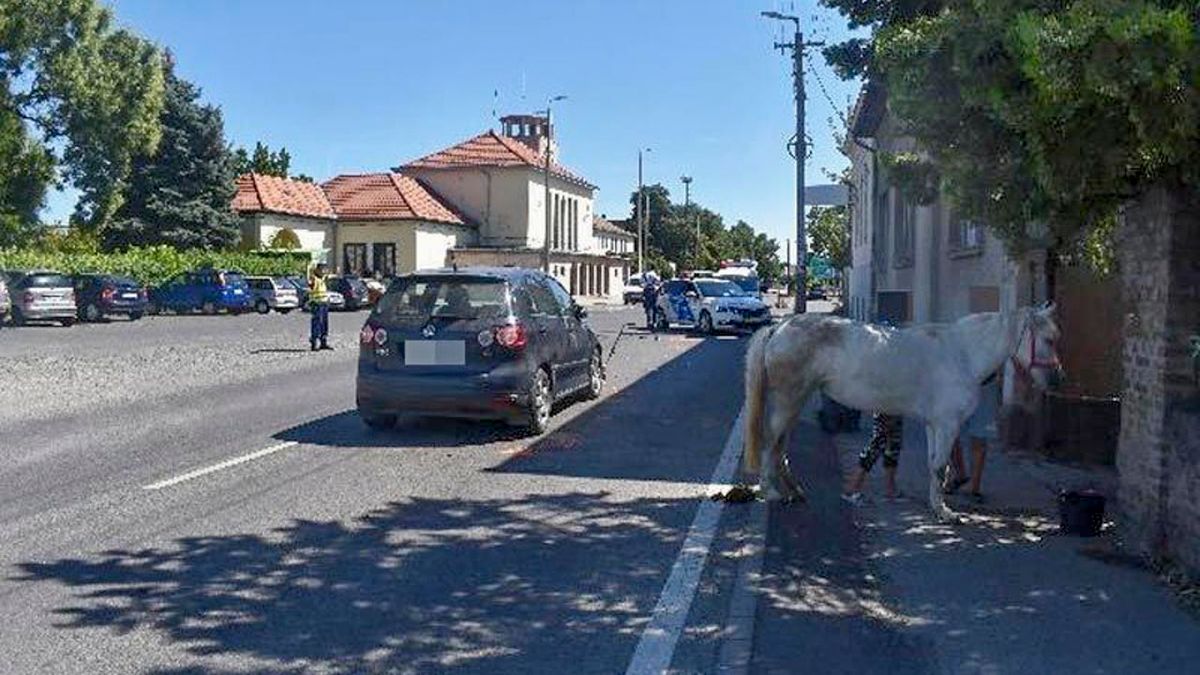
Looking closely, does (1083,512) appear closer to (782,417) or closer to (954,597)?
(954,597)

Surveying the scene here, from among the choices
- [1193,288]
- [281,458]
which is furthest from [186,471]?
[1193,288]

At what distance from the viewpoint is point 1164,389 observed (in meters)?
6.33

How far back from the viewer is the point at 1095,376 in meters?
10.3

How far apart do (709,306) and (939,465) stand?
24448 mm

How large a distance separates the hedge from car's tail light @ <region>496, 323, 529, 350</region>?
31.6 m

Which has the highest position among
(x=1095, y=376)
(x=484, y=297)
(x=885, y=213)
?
(x=885, y=213)

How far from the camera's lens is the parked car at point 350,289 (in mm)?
48844

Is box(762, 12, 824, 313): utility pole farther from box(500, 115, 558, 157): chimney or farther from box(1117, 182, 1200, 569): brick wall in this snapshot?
box(500, 115, 558, 157): chimney

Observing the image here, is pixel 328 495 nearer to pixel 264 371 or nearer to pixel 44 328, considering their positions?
pixel 264 371

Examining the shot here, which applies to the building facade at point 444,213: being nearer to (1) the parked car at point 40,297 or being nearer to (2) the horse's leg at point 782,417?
(1) the parked car at point 40,297

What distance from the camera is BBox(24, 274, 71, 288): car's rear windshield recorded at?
109 ft

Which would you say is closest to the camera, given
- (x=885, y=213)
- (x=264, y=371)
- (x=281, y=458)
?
(x=281, y=458)

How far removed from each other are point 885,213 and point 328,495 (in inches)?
909

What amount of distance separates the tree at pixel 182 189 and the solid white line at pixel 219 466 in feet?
154
